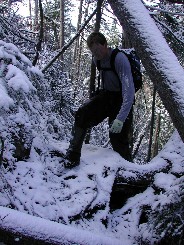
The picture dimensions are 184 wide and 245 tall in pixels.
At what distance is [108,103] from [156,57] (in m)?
1.63

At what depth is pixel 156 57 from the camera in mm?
2918

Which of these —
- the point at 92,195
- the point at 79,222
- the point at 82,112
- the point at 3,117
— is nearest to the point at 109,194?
the point at 92,195

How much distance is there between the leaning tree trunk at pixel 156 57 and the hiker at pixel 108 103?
906 millimetres

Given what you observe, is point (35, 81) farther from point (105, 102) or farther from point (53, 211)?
point (53, 211)

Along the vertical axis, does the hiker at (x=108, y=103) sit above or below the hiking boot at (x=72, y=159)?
above

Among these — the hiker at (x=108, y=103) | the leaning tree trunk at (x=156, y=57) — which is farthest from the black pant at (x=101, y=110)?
the leaning tree trunk at (x=156, y=57)

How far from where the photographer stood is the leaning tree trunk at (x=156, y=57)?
2801mm

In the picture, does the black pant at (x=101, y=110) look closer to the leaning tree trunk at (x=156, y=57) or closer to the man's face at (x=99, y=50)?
the man's face at (x=99, y=50)

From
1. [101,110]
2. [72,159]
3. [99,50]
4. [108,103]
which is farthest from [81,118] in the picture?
[99,50]

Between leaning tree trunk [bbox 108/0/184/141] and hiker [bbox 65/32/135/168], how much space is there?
0.91m

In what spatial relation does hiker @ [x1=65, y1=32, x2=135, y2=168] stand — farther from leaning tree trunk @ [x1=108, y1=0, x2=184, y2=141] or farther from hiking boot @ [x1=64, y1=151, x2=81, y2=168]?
leaning tree trunk @ [x1=108, y1=0, x2=184, y2=141]

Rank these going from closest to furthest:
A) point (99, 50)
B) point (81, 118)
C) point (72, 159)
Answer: point (99, 50), point (72, 159), point (81, 118)

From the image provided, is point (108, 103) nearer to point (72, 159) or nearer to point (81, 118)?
point (81, 118)

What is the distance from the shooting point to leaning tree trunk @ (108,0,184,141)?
2.80 metres
